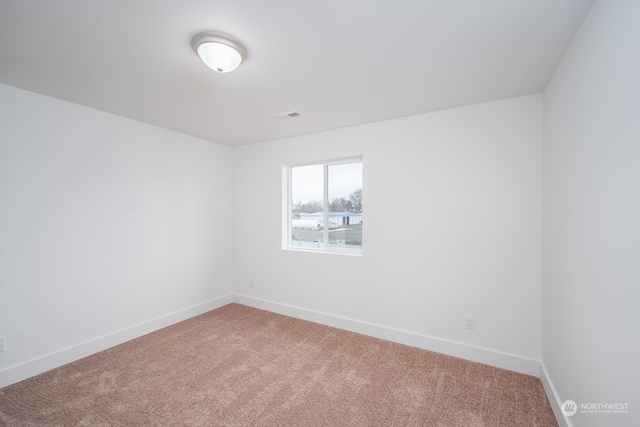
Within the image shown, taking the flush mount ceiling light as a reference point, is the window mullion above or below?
below

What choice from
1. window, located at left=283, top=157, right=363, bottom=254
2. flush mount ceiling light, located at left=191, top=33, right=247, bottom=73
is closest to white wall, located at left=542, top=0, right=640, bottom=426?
flush mount ceiling light, located at left=191, top=33, right=247, bottom=73

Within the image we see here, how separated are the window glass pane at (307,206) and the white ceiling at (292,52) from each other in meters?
1.19

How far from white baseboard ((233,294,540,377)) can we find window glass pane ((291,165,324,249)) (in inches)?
36.4

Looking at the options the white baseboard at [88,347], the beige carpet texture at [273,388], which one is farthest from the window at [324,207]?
the white baseboard at [88,347]


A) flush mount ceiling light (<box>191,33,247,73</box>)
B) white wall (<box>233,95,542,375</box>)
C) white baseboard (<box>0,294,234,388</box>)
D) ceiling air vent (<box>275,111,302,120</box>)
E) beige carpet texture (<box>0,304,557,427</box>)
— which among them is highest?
ceiling air vent (<box>275,111,302,120</box>)

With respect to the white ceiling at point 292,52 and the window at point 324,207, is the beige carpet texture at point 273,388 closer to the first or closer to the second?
the window at point 324,207

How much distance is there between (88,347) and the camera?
8.95 ft

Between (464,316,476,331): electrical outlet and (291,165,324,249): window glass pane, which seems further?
(291,165,324,249): window glass pane

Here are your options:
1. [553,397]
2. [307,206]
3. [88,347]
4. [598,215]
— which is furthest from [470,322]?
[88,347]

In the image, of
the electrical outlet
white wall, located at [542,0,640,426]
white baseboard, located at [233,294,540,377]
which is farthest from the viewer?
the electrical outlet

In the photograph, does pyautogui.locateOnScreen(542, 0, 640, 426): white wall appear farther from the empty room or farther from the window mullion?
the window mullion

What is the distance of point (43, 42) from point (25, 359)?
257 centimetres

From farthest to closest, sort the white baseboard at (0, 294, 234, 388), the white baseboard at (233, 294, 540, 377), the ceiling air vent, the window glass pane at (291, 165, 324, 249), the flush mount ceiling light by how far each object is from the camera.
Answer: the window glass pane at (291, 165, 324, 249)
the ceiling air vent
the white baseboard at (233, 294, 540, 377)
the white baseboard at (0, 294, 234, 388)
the flush mount ceiling light

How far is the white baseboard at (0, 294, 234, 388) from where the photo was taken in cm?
229
